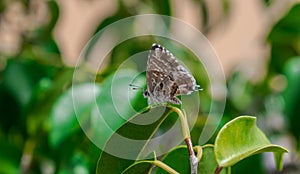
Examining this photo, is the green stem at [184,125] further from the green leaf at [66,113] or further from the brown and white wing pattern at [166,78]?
the green leaf at [66,113]

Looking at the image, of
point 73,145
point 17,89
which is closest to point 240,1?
point 17,89

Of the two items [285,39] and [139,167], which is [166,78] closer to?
[139,167]

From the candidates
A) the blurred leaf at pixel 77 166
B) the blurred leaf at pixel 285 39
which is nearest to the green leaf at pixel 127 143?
the blurred leaf at pixel 77 166

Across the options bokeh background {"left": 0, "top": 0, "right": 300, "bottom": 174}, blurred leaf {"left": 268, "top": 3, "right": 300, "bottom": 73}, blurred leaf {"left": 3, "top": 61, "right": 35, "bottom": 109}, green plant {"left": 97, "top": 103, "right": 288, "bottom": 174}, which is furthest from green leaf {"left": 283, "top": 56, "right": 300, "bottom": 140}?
green plant {"left": 97, "top": 103, "right": 288, "bottom": 174}

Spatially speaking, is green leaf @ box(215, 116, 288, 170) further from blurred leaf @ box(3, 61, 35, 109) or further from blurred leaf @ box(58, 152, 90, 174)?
blurred leaf @ box(3, 61, 35, 109)

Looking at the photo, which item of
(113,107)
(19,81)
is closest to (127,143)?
(113,107)

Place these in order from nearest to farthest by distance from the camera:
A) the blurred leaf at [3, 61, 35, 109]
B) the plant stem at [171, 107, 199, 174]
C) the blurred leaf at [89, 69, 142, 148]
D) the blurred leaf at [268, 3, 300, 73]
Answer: the plant stem at [171, 107, 199, 174], the blurred leaf at [89, 69, 142, 148], the blurred leaf at [3, 61, 35, 109], the blurred leaf at [268, 3, 300, 73]

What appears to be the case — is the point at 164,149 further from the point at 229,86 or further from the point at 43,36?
the point at 43,36
